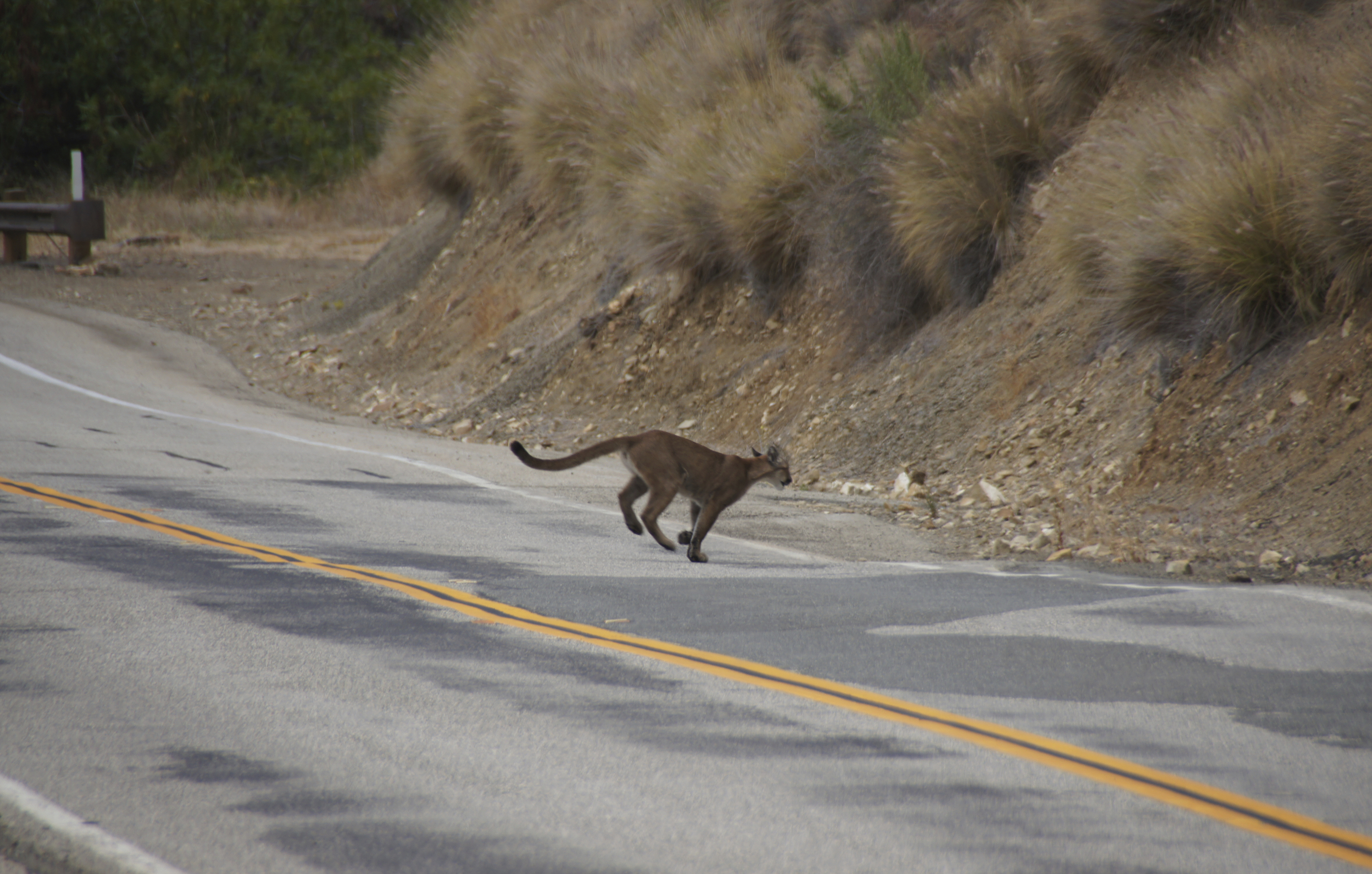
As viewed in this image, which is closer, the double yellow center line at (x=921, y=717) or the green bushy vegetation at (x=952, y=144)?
the double yellow center line at (x=921, y=717)

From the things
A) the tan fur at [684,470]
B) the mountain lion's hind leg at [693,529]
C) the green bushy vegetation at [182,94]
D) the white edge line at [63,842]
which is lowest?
the white edge line at [63,842]

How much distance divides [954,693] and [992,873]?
5.66 ft

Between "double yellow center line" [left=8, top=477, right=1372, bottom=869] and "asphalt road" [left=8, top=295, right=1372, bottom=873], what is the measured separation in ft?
0.07

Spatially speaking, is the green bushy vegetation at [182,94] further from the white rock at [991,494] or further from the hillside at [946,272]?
the white rock at [991,494]

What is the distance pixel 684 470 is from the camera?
8.59m

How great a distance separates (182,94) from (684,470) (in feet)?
118

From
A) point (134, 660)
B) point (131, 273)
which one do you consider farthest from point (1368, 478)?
point (131, 273)

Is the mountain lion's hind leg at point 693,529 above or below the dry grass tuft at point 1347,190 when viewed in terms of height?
below

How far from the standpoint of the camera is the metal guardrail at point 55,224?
27.4 meters

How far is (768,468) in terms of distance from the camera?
888 centimetres

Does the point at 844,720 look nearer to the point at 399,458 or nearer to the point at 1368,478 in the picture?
the point at 1368,478

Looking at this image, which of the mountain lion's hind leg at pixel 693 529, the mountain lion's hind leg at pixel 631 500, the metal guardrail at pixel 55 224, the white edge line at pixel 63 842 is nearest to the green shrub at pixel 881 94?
the mountain lion's hind leg at pixel 631 500

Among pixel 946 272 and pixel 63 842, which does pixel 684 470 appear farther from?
pixel 946 272

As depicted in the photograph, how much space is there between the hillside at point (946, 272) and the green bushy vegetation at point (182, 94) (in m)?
18.5
